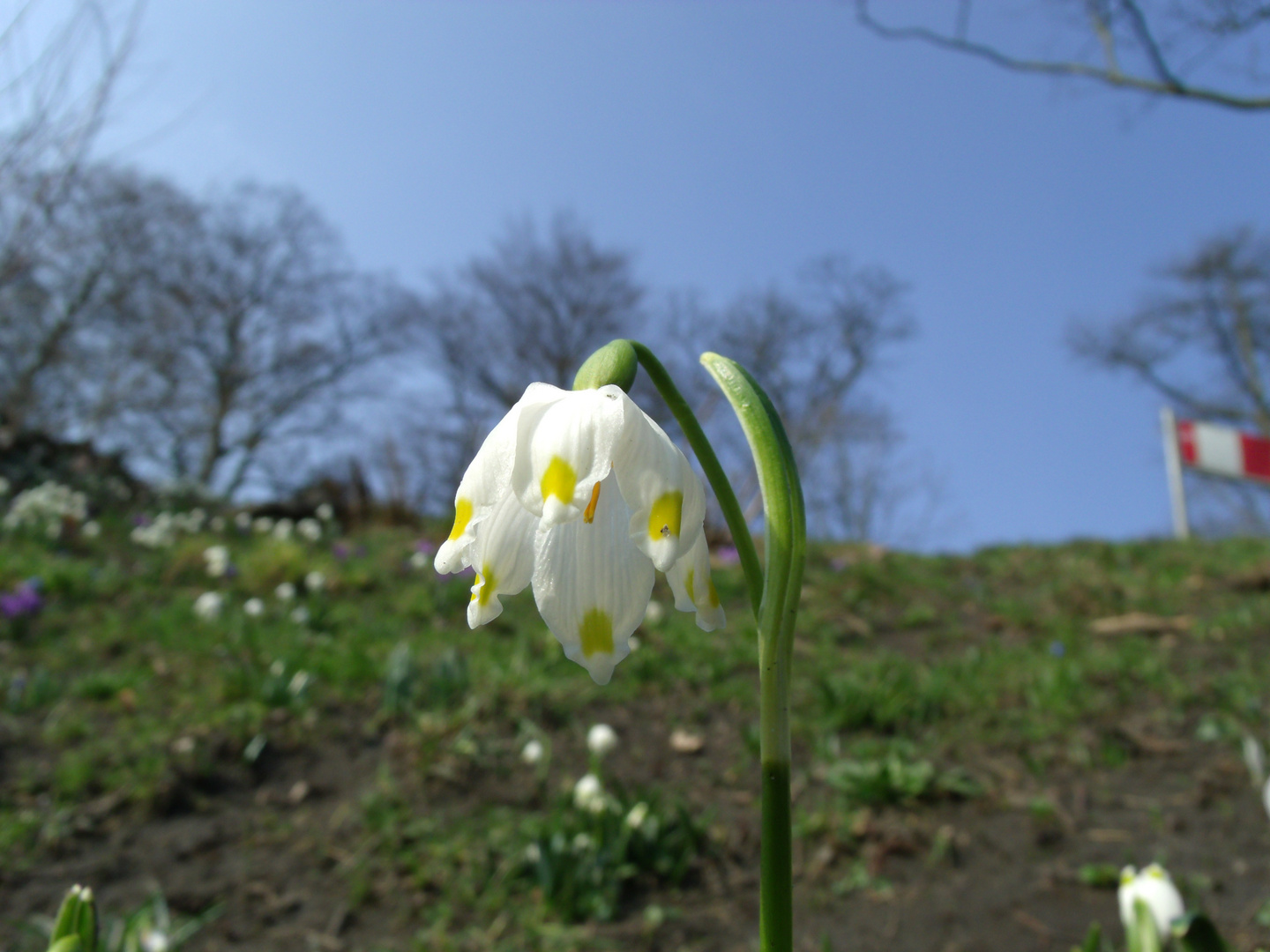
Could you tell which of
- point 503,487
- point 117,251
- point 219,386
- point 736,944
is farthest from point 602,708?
point 219,386

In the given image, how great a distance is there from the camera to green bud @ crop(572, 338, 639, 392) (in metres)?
0.73

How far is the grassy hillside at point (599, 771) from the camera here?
2193 millimetres

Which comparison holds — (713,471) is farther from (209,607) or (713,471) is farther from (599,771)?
(209,607)

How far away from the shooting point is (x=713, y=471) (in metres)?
0.77

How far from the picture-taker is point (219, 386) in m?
17.9

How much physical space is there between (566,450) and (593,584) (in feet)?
0.44

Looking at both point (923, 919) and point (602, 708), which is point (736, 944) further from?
point (602, 708)

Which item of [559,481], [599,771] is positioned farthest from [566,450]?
[599,771]

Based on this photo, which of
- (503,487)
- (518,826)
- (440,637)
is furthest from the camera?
(440,637)

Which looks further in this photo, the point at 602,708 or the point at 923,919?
the point at 602,708

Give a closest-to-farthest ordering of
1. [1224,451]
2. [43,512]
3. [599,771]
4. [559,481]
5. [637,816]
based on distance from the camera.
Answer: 1. [559,481]
2. [637,816]
3. [599,771]
4. [43,512]
5. [1224,451]

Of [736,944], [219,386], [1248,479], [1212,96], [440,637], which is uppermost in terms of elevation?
[219,386]

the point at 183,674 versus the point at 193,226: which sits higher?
the point at 193,226

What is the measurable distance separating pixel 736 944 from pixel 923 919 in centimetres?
50
